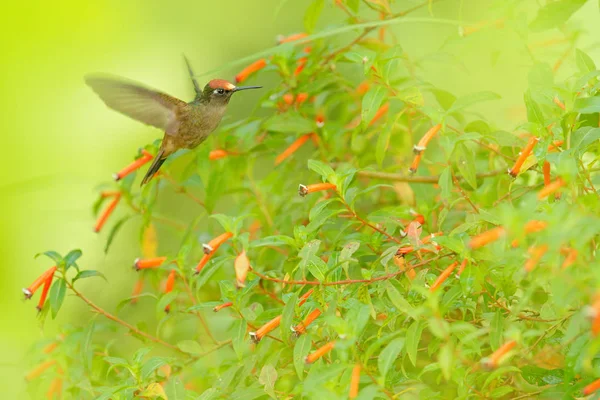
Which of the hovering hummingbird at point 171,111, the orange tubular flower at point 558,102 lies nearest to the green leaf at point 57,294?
the hovering hummingbird at point 171,111

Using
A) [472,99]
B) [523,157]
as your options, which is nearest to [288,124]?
[472,99]

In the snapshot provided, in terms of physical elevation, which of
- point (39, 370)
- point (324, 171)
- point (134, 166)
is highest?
point (134, 166)

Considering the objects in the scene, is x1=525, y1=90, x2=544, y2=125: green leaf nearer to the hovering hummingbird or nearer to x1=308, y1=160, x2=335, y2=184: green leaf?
x1=308, y1=160, x2=335, y2=184: green leaf

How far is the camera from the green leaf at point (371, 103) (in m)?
2.15

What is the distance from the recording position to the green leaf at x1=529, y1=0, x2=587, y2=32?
2039mm

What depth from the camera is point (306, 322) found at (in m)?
1.80

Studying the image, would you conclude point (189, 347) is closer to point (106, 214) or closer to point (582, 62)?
point (106, 214)

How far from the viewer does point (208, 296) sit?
9.64 feet

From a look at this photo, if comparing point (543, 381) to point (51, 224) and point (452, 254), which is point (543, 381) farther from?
point (51, 224)

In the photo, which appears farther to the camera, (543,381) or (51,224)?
(51,224)

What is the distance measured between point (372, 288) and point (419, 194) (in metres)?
0.67

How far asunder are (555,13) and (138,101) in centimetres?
141

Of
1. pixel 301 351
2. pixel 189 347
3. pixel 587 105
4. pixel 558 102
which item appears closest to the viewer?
pixel 587 105

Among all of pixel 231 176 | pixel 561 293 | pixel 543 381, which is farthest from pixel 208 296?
pixel 561 293
